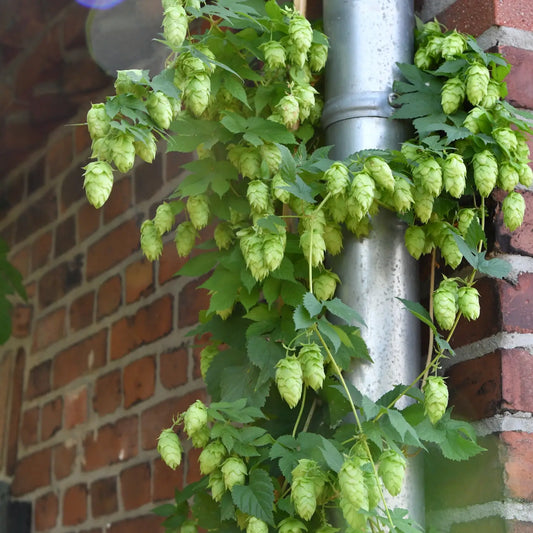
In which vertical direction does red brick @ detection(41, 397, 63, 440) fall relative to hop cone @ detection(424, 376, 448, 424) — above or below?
above

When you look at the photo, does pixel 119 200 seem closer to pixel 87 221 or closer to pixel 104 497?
pixel 87 221

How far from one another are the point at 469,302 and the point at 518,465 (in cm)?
20

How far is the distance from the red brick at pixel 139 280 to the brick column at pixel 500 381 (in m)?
0.85

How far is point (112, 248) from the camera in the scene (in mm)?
2154

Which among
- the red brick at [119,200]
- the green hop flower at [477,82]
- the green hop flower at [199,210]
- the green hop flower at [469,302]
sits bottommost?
the green hop flower at [469,302]

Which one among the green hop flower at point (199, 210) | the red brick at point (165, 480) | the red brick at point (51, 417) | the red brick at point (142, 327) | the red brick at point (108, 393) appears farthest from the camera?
the red brick at point (51, 417)

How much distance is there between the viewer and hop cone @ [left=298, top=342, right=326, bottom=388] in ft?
3.74

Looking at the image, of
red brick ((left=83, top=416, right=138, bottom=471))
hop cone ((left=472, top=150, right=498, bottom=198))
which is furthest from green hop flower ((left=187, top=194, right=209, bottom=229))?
red brick ((left=83, top=416, right=138, bottom=471))

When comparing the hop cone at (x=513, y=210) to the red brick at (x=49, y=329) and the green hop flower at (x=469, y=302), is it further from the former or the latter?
the red brick at (x=49, y=329)

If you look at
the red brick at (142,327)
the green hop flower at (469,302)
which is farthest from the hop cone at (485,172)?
the red brick at (142,327)

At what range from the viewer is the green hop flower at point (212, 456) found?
47.7 inches

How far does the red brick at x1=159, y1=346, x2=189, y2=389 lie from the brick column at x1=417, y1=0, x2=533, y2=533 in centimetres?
66

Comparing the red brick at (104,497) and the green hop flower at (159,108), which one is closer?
the green hop flower at (159,108)

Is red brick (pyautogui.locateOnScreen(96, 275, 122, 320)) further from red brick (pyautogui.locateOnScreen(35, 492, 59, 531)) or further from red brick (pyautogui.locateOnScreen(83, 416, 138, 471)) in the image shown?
red brick (pyautogui.locateOnScreen(35, 492, 59, 531))
